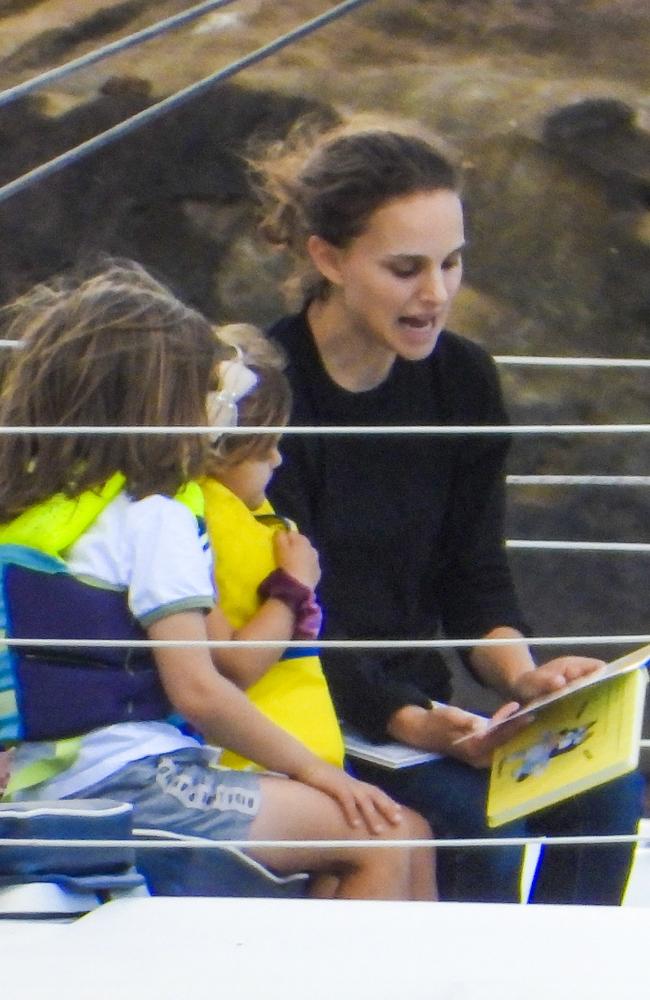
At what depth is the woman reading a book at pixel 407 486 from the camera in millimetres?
1234

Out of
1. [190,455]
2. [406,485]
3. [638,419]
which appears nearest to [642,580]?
[638,419]

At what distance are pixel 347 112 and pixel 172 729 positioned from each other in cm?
228

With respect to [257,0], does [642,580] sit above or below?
below

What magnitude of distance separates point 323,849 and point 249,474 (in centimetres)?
28

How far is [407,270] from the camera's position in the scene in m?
1.28

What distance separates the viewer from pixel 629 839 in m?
0.96

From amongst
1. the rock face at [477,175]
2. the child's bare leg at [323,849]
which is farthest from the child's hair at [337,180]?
the rock face at [477,175]

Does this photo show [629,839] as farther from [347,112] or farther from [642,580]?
[347,112]

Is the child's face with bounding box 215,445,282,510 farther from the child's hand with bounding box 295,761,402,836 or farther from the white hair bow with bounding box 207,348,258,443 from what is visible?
the child's hand with bounding box 295,761,402,836

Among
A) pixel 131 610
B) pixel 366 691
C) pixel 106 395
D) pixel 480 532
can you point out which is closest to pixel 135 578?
pixel 131 610

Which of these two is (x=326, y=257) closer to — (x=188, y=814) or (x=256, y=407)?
(x=256, y=407)

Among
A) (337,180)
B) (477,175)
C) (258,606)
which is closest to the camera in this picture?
(258,606)

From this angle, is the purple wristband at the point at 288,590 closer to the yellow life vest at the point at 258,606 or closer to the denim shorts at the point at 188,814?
the yellow life vest at the point at 258,606

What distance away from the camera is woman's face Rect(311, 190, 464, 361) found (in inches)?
50.0
